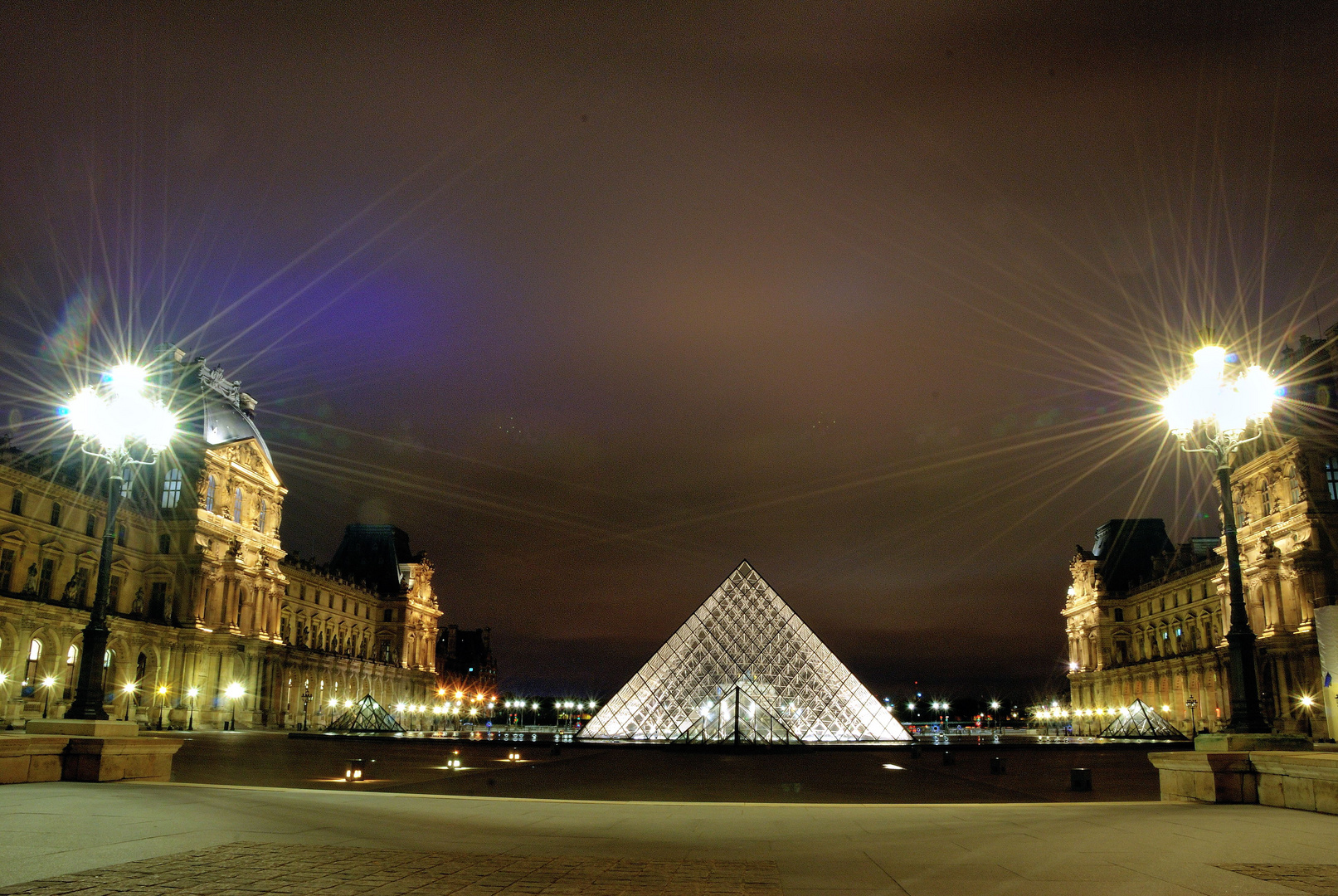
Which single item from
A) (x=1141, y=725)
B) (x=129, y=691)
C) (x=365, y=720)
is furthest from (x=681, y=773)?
(x=1141, y=725)

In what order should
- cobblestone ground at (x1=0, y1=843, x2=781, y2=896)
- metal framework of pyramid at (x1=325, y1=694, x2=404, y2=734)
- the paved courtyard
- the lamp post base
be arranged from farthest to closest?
metal framework of pyramid at (x1=325, y1=694, x2=404, y2=734), the paved courtyard, the lamp post base, cobblestone ground at (x1=0, y1=843, x2=781, y2=896)

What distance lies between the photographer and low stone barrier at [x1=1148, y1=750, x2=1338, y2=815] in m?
→ 8.66

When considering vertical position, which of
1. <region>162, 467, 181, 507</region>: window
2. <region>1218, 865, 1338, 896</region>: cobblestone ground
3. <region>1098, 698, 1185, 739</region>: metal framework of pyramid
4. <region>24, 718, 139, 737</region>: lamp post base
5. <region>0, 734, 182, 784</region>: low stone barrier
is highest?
<region>162, 467, 181, 507</region>: window

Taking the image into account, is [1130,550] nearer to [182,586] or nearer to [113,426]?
[182,586]

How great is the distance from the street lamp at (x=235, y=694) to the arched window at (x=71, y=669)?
9.35m

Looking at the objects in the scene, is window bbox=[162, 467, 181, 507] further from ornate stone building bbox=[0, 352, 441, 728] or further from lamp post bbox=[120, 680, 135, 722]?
lamp post bbox=[120, 680, 135, 722]

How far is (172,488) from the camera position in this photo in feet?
147

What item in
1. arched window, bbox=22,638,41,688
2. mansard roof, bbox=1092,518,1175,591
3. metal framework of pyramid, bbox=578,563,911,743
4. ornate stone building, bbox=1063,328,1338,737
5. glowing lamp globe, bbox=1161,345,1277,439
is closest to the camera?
glowing lamp globe, bbox=1161,345,1277,439

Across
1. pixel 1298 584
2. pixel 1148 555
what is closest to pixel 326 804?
pixel 1298 584

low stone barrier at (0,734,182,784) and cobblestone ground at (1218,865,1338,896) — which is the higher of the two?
low stone barrier at (0,734,182,784)

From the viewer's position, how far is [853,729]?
38906 millimetres

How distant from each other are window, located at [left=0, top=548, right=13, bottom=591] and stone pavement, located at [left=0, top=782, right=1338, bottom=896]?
28687 mm

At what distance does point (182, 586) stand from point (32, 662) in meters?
10.8

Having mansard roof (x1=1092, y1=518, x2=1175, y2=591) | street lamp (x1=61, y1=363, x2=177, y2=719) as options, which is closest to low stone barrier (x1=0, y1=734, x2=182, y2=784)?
street lamp (x1=61, y1=363, x2=177, y2=719)
